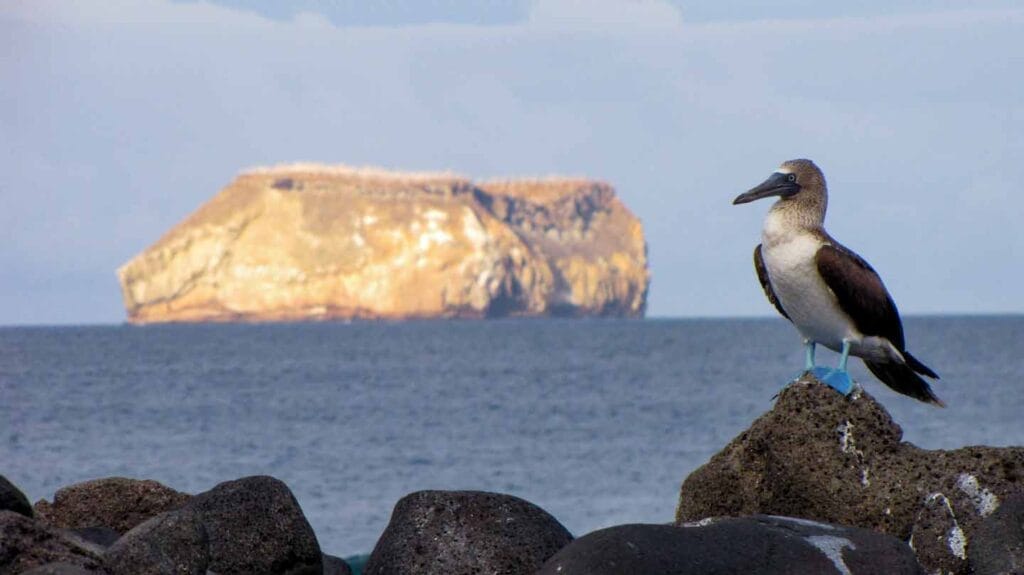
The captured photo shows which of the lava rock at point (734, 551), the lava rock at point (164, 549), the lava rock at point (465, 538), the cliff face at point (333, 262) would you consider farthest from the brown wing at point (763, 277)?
the cliff face at point (333, 262)

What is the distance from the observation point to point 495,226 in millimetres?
190625

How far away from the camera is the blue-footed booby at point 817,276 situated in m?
8.87

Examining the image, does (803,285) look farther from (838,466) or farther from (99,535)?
(99,535)

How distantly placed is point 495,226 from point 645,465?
15239 centimetres

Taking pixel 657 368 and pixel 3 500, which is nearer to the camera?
pixel 3 500

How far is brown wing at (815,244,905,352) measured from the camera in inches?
348

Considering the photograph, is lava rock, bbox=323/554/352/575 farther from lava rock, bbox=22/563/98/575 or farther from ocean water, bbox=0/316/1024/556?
ocean water, bbox=0/316/1024/556

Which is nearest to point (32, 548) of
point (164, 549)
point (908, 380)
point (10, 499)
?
point (164, 549)

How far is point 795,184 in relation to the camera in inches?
352

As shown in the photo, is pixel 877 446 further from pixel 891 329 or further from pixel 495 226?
pixel 495 226

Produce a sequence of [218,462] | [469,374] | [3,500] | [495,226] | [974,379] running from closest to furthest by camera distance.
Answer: [3,500] → [218,462] → [974,379] → [469,374] → [495,226]

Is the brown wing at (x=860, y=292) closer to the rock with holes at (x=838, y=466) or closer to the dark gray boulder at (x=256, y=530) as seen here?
the rock with holes at (x=838, y=466)

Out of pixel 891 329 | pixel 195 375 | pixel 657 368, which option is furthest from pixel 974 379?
pixel 891 329

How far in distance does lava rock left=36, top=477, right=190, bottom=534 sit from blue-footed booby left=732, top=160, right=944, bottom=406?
428cm
